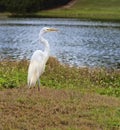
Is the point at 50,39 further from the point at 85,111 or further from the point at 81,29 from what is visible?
the point at 85,111

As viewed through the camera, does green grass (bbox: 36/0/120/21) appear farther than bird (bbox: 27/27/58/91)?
Yes

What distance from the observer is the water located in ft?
114

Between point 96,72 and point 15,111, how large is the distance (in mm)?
10682

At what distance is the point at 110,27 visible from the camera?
6712 centimetres

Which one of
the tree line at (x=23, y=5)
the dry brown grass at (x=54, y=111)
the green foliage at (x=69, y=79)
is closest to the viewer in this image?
the dry brown grass at (x=54, y=111)

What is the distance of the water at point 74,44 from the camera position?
114 feet

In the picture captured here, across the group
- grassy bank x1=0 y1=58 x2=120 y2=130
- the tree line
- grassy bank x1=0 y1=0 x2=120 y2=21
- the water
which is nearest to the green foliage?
grassy bank x1=0 y1=58 x2=120 y2=130

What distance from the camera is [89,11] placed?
92.6 metres

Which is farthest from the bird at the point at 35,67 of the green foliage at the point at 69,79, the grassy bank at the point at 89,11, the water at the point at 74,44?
the grassy bank at the point at 89,11

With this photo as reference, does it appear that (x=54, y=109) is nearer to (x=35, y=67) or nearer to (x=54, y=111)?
(x=54, y=111)

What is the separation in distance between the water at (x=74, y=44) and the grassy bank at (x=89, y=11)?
19815 millimetres

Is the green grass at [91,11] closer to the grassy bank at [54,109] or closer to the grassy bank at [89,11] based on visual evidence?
the grassy bank at [89,11]

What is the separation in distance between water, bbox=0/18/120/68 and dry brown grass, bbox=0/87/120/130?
17956 mm

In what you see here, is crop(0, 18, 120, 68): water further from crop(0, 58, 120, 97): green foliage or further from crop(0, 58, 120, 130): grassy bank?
crop(0, 58, 120, 130): grassy bank
